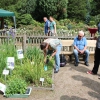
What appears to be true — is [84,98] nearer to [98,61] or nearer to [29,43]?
[98,61]

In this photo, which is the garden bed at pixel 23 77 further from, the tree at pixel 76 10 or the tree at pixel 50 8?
the tree at pixel 76 10

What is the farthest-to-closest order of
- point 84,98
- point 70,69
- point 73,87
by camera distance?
point 70,69 → point 73,87 → point 84,98

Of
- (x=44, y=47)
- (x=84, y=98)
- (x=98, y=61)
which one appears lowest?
(x=84, y=98)

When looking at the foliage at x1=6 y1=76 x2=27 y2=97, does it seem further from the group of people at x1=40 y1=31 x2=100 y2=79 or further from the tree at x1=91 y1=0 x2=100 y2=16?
the tree at x1=91 y1=0 x2=100 y2=16

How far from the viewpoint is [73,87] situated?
5.40 metres

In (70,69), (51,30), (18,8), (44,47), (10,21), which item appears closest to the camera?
(44,47)

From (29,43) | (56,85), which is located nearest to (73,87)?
(56,85)

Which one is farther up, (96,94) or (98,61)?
(98,61)

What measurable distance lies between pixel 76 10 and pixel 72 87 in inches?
957

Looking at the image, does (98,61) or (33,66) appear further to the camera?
(98,61)

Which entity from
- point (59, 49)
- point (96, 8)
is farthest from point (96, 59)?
point (96, 8)

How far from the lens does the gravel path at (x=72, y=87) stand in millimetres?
4855

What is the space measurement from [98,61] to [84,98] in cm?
189

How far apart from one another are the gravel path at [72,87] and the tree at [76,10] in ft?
74.2
